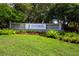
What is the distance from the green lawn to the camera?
5.91 metres

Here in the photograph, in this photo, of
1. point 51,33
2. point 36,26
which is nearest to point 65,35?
point 51,33

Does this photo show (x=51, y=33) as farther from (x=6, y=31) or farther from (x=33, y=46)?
(x=6, y=31)

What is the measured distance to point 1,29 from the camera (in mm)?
6184

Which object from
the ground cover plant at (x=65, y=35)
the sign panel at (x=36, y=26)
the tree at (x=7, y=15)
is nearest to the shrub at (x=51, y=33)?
the ground cover plant at (x=65, y=35)

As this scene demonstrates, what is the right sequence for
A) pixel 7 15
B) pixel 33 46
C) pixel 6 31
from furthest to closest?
pixel 7 15, pixel 6 31, pixel 33 46

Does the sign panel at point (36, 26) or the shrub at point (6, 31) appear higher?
the sign panel at point (36, 26)

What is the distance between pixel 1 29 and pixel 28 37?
64 cm

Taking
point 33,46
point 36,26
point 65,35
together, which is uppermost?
point 36,26

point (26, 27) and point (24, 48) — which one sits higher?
point (26, 27)

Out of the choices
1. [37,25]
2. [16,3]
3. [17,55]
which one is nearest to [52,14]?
Result: [37,25]

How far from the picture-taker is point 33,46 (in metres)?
6.04

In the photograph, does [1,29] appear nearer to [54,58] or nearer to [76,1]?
[54,58]

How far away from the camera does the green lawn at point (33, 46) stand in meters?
5.91

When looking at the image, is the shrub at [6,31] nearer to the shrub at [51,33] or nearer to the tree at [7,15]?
the tree at [7,15]
